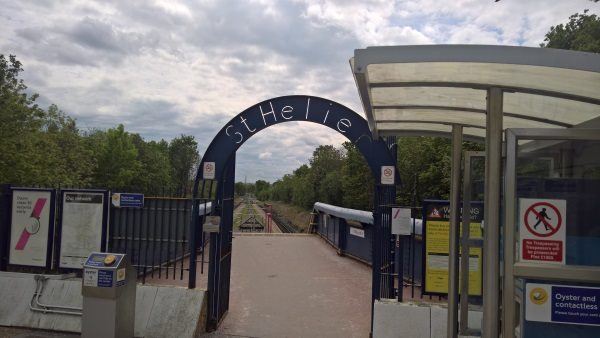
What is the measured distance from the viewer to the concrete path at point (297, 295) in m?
7.40

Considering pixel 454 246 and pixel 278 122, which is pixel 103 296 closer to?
pixel 278 122

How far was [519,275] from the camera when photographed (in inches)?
118

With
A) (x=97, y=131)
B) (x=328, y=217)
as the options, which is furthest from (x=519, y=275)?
(x=97, y=131)

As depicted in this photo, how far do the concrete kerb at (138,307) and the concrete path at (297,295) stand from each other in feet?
1.96

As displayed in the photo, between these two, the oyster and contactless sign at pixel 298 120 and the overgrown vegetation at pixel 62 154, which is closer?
the oyster and contactless sign at pixel 298 120

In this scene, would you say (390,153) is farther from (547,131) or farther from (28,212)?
(28,212)

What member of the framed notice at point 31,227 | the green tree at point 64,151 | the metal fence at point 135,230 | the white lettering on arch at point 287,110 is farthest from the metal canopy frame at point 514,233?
the green tree at point 64,151

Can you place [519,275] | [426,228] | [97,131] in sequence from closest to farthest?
[519,275] → [426,228] → [97,131]

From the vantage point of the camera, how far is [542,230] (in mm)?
3000

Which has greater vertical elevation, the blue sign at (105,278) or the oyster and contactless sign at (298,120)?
the oyster and contactless sign at (298,120)

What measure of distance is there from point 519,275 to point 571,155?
971 mm

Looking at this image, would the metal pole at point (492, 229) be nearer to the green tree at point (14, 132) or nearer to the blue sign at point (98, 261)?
the blue sign at point (98, 261)

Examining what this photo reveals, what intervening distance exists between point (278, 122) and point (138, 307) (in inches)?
140

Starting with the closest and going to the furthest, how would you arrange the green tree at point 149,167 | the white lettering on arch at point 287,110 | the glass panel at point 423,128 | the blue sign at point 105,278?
the glass panel at point 423,128 → the blue sign at point 105,278 → the white lettering on arch at point 287,110 → the green tree at point 149,167
